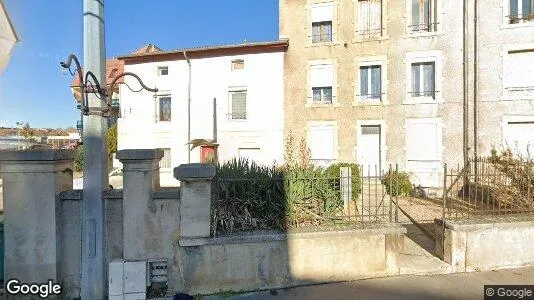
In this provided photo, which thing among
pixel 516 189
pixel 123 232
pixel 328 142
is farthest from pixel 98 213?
pixel 328 142

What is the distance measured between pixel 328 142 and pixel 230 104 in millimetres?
5311

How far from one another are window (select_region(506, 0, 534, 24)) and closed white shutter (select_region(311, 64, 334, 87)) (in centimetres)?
716

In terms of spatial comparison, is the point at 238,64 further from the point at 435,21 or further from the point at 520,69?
the point at 520,69

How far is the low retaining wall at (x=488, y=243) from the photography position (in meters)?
4.32

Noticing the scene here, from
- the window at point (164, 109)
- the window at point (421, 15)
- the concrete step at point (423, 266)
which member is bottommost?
the concrete step at point (423, 266)

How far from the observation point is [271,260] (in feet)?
12.9

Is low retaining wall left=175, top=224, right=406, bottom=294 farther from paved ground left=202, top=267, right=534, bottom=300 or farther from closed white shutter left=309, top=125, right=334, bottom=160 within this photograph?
closed white shutter left=309, top=125, right=334, bottom=160

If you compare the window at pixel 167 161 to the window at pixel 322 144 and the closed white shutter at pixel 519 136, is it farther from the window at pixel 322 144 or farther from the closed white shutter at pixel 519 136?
the closed white shutter at pixel 519 136

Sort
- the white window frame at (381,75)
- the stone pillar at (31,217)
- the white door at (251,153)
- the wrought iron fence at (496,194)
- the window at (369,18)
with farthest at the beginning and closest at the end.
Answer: the white door at (251,153) → the window at (369,18) → the white window frame at (381,75) → the wrought iron fence at (496,194) → the stone pillar at (31,217)

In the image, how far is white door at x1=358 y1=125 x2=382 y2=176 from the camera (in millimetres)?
13539

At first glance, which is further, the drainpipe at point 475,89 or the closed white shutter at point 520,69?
the drainpipe at point 475,89

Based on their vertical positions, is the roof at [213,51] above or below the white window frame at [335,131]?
above

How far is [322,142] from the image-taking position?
14.1 meters

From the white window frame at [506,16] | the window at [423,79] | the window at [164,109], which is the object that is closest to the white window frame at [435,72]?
the window at [423,79]
